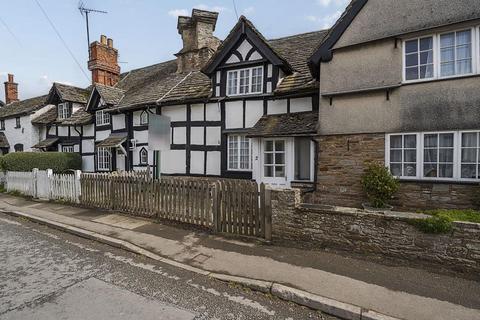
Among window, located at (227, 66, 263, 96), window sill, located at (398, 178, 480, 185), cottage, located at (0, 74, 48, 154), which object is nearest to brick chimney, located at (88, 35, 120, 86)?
cottage, located at (0, 74, 48, 154)

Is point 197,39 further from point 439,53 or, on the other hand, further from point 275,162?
point 439,53

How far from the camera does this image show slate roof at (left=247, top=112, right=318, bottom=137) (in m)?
9.35

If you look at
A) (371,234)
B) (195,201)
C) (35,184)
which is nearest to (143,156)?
(35,184)

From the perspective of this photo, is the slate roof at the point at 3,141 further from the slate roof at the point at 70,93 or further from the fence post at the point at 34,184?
the fence post at the point at 34,184

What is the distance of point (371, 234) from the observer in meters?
5.09

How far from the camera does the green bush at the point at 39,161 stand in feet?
54.6

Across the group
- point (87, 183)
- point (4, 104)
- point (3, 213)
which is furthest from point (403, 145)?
point (4, 104)

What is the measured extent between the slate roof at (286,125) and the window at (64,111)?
16.9 metres

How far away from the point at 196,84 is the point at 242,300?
450 inches

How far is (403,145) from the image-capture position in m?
7.74

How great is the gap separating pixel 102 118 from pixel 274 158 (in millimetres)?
12403

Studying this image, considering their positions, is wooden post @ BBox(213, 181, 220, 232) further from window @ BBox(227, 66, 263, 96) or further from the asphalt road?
window @ BBox(227, 66, 263, 96)

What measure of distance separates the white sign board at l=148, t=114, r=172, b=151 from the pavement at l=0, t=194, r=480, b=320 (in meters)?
2.54

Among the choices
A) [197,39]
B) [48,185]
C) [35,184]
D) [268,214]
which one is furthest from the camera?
[197,39]
